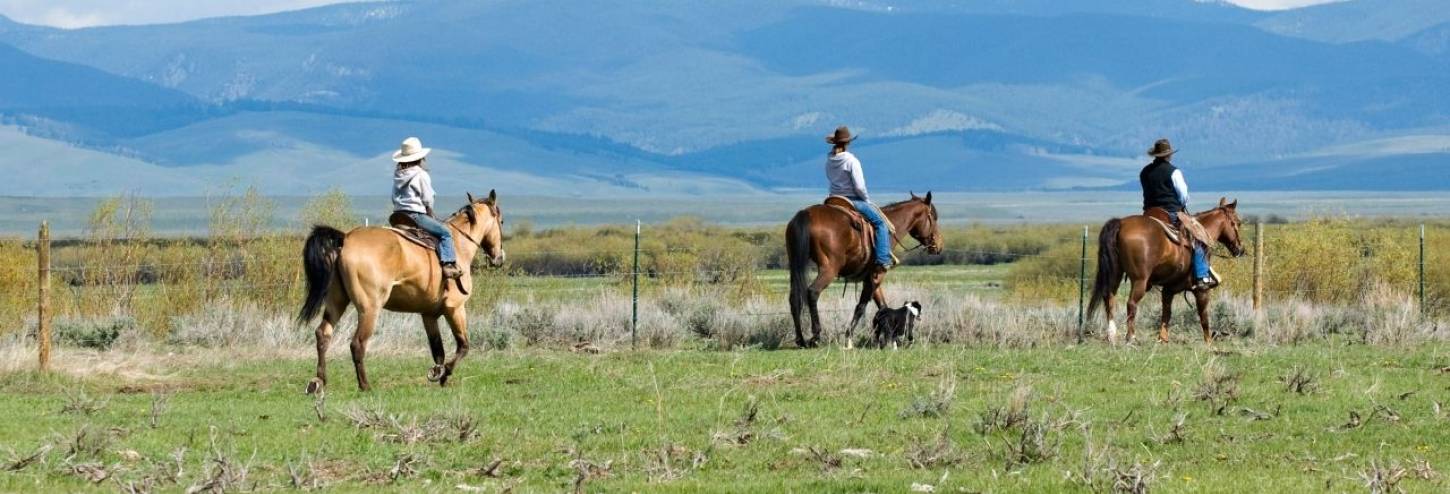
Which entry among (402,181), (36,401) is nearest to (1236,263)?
(402,181)

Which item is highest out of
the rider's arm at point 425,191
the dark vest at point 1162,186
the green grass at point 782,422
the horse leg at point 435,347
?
the dark vest at point 1162,186

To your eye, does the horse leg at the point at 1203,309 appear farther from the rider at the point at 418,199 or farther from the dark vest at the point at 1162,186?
the rider at the point at 418,199

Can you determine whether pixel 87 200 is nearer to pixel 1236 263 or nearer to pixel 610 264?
pixel 610 264

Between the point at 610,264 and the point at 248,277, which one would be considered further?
the point at 610,264

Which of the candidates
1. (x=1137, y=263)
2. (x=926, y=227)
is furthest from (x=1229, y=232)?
(x=926, y=227)

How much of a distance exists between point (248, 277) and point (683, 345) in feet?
19.8

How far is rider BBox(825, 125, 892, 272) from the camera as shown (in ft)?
65.0

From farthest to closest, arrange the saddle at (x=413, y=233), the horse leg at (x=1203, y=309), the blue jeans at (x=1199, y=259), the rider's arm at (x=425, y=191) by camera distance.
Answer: the blue jeans at (x=1199, y=259)
the horse leg at (x=1203, y=309)
the rider's arm at (x=425, y=191)
the saddle at (x=413, y=233)

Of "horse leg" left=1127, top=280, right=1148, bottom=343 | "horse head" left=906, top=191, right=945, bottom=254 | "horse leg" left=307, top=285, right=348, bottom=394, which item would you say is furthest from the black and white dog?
"horse leg" left=307, top=285, right=348, bottom=394

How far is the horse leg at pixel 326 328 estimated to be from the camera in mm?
15047

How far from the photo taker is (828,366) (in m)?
16.7

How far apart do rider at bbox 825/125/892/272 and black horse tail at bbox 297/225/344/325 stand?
5.95m

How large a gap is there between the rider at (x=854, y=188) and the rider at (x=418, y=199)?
4.73m

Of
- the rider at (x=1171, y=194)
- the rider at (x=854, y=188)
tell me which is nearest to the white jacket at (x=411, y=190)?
the rider at (x=854, y=188)
